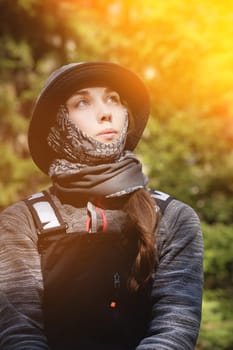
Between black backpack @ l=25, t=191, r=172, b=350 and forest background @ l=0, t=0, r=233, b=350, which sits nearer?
black backpack @ l=25, t=191, r=172, b=350

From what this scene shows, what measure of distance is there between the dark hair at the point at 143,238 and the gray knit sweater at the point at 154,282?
0.23 ft

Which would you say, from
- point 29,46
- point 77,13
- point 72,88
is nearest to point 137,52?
point 77,13

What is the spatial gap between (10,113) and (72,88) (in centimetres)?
527

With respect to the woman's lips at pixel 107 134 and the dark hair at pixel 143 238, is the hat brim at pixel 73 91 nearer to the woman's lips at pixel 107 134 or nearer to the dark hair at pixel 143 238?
the woman's lips at pixel 107 134

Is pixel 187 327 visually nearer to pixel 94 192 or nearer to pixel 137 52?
pixel 94 192

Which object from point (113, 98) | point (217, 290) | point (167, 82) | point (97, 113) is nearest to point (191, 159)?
point (167, 82)

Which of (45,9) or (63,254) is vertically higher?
(45,9)

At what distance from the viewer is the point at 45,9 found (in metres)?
7.90

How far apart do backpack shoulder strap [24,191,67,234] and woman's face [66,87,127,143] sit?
348 mm

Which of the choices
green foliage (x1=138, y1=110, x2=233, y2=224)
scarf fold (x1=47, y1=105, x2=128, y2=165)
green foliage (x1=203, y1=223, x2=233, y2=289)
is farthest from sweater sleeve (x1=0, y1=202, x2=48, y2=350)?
green foliage (x1=138, y1=110, x2=233, y2=224)

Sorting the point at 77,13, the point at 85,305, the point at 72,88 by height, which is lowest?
the point at 85,305

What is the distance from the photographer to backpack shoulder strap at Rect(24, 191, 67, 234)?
102 inches

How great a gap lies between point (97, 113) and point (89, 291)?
76 cm

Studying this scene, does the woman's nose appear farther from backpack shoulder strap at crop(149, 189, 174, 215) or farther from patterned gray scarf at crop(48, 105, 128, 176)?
backpack shoulder strap at crop(149, 189, 174, 215)
